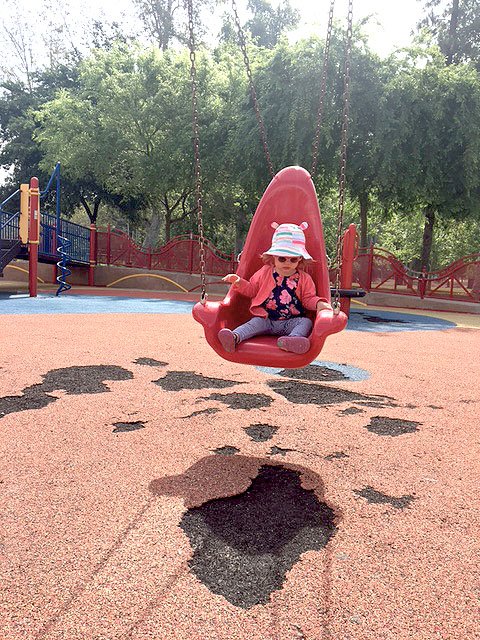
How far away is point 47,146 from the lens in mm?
20984

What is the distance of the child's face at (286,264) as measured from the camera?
12.4ft

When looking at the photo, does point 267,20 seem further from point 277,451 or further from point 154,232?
point 277,451

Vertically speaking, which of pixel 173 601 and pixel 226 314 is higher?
pixel 226 314

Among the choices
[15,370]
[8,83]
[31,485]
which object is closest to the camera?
[31,485]

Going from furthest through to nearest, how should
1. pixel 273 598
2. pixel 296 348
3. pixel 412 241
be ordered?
pixel 412 241 → pixel 296 348 → pixel 273 598

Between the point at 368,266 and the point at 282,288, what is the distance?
12.6 meters

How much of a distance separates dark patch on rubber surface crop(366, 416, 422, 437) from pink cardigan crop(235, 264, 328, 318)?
3.26 ft

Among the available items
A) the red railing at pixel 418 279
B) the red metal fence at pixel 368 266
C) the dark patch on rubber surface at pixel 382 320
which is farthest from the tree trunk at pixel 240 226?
the dark patch on rubber surface at pixel 382 320

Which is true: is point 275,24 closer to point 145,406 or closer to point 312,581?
point 145,406

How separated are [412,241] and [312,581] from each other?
28.6 metres

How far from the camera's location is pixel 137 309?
11438 mm

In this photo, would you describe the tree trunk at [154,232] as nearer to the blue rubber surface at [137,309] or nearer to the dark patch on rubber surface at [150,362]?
the blue rubber surface at [137,309]

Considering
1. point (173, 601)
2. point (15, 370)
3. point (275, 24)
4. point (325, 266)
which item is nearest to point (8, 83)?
point (275, 24)

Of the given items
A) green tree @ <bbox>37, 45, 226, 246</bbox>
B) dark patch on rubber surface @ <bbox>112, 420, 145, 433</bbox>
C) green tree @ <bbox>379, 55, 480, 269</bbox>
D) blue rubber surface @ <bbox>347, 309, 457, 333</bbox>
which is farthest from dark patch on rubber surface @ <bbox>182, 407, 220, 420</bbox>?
green tree @ <bbox>37, 45, 226, 246</bbox>
